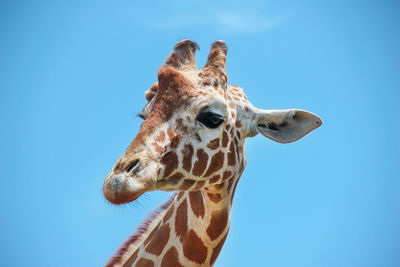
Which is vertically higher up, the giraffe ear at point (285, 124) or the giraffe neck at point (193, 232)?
the giraffe ear at point (285, 124)

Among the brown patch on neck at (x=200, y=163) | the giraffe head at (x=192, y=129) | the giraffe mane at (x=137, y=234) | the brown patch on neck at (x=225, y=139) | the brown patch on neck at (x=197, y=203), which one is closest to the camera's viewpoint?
the giraffe head at (x=192, y=129)

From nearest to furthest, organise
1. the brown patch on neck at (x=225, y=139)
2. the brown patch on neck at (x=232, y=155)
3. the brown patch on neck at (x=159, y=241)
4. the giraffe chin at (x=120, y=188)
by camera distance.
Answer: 1. the giraffe chin at (x=120, y=188)
2. the brown patch on neck at (x=225, y=139)
3. the brown patch on neck at (x=232, y=155)
4. the brown patch on neck at (x=159, y=241)

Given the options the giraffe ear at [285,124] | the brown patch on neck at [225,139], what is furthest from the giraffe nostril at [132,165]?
the giraffe ear at [285,124]

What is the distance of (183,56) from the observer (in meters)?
5.23

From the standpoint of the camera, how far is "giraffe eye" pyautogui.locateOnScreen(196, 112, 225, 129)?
4367 mm

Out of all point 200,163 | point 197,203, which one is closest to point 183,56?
point 200,163

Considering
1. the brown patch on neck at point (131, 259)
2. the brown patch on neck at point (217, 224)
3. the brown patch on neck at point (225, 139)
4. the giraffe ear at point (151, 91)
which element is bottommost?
the brown patch on neck at point (131, 259)

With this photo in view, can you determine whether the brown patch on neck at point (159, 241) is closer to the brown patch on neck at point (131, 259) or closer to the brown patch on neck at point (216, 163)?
the brown patch on neck at point (131, 259)

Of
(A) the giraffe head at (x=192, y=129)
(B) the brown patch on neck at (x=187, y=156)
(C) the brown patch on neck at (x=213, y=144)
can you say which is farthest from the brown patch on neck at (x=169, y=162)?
(C) the brown patch on neck at (x=213, y=144)

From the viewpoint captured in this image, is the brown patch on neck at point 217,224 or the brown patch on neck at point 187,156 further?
the brown patch on neck at point 217,224

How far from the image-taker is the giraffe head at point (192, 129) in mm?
3668

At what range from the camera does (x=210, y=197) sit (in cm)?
487

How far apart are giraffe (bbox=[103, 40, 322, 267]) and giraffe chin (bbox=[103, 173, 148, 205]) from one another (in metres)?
0.08

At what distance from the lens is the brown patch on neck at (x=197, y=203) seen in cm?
492
